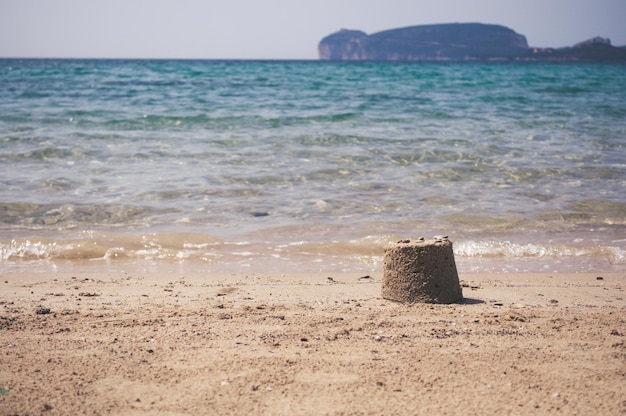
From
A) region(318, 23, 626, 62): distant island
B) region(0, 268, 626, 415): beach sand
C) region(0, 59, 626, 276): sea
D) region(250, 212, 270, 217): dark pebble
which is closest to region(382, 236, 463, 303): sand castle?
region(0, 268, 626, 415): beach sand

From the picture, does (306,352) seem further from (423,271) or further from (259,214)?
(259,214)

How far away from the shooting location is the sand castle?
12.9 ft

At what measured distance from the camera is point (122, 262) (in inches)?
219

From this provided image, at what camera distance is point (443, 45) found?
10175 centimetres

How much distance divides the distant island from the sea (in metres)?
71.7

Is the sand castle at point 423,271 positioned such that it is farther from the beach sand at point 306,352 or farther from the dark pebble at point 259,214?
the dark pebble at point 259,214

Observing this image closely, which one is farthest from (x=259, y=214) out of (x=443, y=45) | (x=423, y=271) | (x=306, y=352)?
(x=443, y=45)

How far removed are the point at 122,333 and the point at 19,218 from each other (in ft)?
12.8

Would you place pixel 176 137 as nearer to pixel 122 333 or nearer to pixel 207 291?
pixel 207 291

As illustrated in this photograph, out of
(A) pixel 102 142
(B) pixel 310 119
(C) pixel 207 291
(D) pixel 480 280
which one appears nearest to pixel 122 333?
(C) pixel 207 291

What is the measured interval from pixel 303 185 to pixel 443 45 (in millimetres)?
99292

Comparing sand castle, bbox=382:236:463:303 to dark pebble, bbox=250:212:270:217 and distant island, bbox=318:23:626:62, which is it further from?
distant island, bbox=318:23:626:62

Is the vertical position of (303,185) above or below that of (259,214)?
above

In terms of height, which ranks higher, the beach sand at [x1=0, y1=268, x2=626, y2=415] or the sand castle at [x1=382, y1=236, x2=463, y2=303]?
the sand castle at [x1=382, y1=236, x2=463, y2=303]
